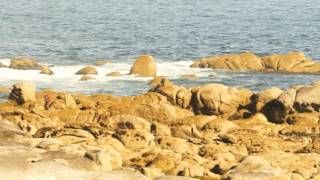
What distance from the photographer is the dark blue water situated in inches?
3467

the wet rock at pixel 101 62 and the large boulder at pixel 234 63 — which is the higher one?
the wet rock at pixel 101 62

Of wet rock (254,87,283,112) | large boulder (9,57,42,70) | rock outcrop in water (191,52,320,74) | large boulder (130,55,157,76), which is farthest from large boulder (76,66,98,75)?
wet rock (254,87,283,112)

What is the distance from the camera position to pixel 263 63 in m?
76.4

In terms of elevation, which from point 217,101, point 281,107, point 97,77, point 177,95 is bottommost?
point 97,77

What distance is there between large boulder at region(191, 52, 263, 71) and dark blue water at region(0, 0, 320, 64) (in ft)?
20.1

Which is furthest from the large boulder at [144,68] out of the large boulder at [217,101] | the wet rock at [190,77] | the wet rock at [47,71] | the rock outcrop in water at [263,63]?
the large boulder at [217,101]

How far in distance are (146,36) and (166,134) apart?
58921mm

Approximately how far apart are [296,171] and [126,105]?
52.6ft

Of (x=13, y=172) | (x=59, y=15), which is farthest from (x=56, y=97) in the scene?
(x=59, y=15)

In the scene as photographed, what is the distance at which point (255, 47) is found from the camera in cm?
9050

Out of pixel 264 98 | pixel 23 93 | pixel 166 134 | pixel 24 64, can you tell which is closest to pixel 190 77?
pixel 24 64

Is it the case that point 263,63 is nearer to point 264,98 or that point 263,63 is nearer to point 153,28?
point 264,98

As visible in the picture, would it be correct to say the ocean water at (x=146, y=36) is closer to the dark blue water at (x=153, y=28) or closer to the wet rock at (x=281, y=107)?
the dark blue water at (x=153, y=28)

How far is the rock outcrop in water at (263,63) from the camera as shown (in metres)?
74.3
